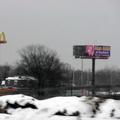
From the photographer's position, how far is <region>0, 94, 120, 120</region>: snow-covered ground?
571 cm

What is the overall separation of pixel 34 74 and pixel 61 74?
5.16 meters

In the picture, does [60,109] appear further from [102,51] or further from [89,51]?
[102,51]

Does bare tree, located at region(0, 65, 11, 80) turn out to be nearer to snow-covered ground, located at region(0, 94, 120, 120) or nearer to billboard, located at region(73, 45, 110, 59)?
A: billboard, located at region(73, 45, 110, 59)

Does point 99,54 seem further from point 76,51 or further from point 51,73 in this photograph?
point 51,73

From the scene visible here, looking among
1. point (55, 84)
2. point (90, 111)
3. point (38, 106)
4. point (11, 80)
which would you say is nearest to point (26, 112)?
point (38, 106)

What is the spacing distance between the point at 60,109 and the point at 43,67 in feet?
136

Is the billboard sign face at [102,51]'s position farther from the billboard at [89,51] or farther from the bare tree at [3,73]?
the bare tree at [3,73]

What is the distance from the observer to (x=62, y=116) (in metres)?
5.73

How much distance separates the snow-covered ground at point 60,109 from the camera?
5715mm

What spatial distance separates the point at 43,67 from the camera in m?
47.3

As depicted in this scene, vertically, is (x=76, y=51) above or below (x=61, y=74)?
above

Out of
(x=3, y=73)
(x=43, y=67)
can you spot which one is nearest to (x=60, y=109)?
(x=43, y=67)

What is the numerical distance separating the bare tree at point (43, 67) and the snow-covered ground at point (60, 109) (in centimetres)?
3832

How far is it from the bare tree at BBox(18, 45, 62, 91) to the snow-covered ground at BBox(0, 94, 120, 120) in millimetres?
38316
